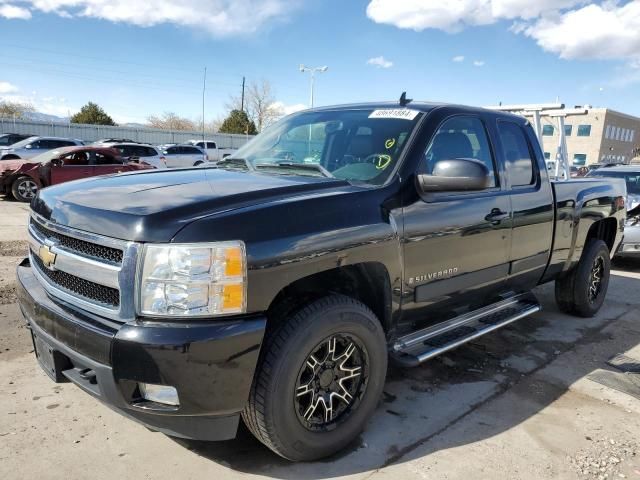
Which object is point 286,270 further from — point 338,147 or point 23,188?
point 23,188

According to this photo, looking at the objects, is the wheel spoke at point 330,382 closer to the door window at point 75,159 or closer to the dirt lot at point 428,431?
the dirt lot at point 428,431

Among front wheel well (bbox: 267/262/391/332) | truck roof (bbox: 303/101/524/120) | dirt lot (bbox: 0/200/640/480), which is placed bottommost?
dirt lot (bbox: 0/200/640/480)

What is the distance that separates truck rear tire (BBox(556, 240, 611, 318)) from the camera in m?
5.20

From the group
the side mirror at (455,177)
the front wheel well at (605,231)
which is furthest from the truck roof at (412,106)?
the front wheel well at (605,231)

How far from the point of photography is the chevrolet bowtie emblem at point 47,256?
2.60 meters

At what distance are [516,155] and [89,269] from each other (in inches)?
128

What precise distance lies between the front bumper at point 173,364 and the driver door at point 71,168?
12.5 metres

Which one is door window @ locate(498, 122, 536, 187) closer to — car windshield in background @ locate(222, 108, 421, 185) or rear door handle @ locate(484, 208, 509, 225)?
rear door handle @ locate(484, 208, 509, 225)

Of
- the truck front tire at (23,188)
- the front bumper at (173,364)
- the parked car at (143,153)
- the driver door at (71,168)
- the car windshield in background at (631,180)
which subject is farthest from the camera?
the parked car at (143,153)

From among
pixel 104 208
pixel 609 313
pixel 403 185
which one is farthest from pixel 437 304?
pixel 609 313

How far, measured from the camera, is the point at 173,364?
215 centimetres

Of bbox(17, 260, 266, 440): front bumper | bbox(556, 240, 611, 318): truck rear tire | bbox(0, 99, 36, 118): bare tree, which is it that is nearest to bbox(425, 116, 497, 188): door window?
bbox(17, 260, 266, 440): front bumper

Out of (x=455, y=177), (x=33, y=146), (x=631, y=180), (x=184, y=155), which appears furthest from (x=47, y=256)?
(x=184, y=155)

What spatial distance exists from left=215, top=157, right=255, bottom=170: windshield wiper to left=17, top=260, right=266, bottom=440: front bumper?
157 cm
